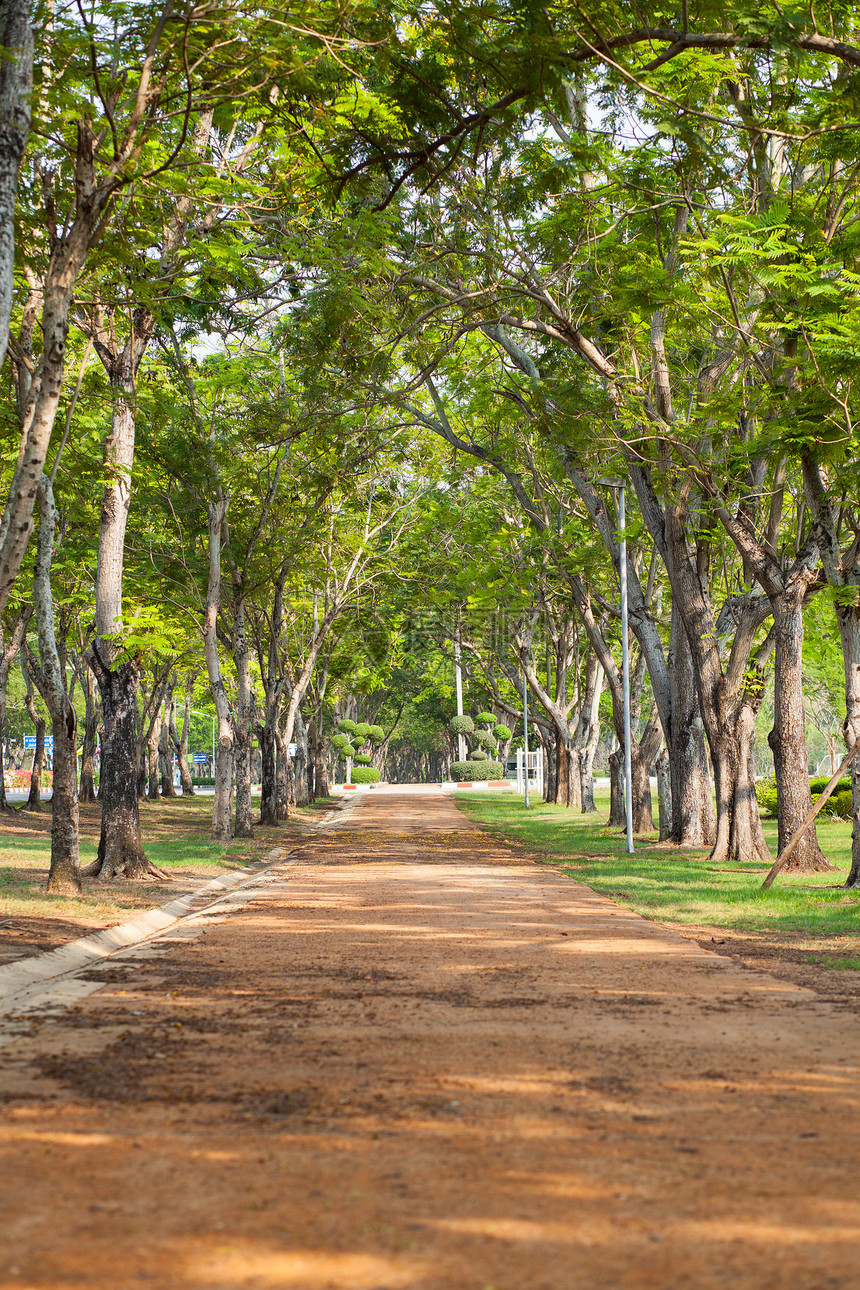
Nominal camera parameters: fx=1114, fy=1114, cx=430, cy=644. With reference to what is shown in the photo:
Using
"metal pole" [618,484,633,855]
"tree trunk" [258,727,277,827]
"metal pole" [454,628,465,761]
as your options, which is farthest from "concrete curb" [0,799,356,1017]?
"metal pole" [454,628,465,761]

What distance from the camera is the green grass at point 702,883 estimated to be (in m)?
11.8

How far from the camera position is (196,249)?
38.3ft

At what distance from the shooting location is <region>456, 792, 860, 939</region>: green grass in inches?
464

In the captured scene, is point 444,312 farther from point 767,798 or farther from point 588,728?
point 588,728

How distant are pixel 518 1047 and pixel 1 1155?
2750 millimetres

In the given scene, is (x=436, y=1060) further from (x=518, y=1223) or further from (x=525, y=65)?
(x=525, y=65)

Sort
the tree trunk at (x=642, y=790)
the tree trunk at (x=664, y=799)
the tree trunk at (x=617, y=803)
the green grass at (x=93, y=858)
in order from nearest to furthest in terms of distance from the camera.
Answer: the green grass at (x=93, y=858) < the tree trunk at (x=664, y=799) < the tree trunk at (x=642, y=790) < the tree trunk at (x=617, y=803)

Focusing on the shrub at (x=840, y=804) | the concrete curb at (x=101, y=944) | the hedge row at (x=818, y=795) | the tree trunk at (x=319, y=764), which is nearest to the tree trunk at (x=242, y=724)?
the concrete curb at (x=101, y=944)

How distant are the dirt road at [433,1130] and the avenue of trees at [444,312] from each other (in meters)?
4.16

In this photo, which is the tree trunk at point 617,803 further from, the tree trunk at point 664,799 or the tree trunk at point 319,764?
the tree trunk at point 319,764

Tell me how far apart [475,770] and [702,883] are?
4225 centimetres

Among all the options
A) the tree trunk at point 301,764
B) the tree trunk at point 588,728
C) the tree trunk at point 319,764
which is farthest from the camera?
the tree trunk at point 319,764

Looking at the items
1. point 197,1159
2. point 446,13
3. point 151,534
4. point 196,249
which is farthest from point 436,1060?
point 151,534

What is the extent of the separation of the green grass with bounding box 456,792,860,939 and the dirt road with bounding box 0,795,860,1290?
3.11 m
